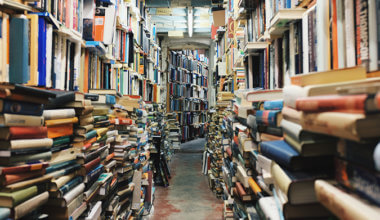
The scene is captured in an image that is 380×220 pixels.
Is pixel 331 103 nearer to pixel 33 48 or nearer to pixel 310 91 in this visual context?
pixel 310 91

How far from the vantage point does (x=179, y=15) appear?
24.8 feet

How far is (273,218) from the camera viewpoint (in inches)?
Answer: 35.2

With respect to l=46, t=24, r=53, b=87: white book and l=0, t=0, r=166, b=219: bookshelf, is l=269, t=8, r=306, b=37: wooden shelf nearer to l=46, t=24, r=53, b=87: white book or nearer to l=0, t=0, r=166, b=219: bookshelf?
l=0, t=0, r=166, b=219: bookshelf

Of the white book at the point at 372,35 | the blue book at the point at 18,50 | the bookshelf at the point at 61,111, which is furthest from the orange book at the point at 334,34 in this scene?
the blue book at the point at 18,50

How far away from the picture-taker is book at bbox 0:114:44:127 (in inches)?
34.5

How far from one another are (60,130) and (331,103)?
3.69ft

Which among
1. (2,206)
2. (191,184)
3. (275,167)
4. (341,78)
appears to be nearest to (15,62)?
(2,206)

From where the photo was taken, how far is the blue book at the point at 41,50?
4.89 feet

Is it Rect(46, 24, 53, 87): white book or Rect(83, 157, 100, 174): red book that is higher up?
Rect(46, 24, 53, 87): white book

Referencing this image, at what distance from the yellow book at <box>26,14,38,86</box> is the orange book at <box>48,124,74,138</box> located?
30 centimetres

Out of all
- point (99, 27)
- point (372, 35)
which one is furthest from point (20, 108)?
point (99, 27)

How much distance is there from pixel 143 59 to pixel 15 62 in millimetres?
3760

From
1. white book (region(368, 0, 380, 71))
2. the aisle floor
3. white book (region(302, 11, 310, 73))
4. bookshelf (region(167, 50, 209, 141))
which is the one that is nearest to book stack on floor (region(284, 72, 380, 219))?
white book (region(368, 0, 380, 71))

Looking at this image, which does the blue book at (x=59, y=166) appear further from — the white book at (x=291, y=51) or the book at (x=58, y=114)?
the white book at (x=291, y=51)
